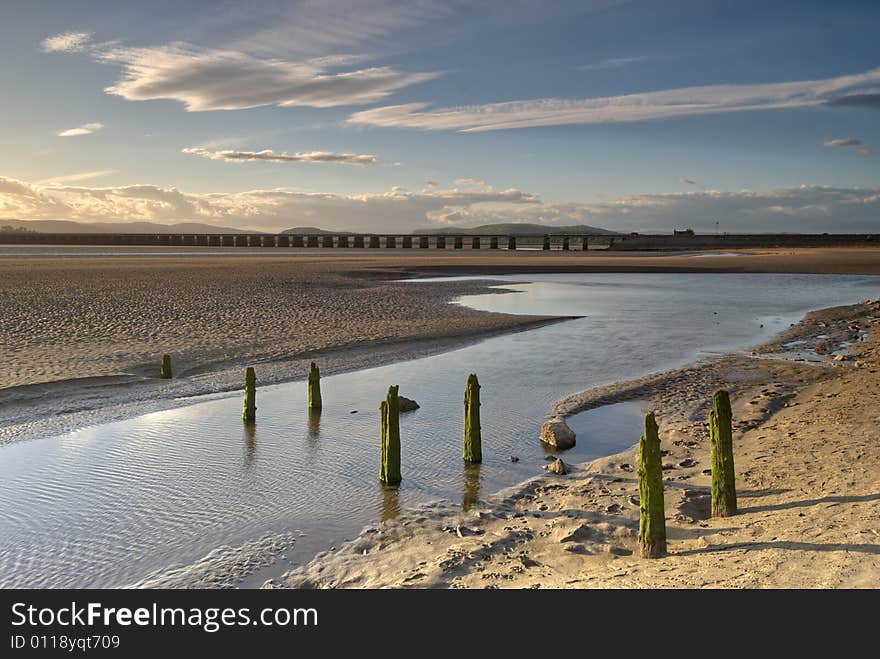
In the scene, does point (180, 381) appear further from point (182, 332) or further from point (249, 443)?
point (182, 332)

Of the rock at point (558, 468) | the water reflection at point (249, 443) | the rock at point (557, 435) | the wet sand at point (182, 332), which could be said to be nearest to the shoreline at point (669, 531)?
the rock at point (558, 468)

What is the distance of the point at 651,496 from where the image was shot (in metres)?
8.22

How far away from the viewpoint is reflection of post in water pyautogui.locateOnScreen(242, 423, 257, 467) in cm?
1321

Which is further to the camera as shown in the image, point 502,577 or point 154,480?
point 154,480

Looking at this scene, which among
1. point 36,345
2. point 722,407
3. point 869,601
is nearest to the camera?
point 869,601

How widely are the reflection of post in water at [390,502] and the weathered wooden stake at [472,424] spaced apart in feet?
5.71

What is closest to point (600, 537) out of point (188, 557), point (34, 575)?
point (188, 557)

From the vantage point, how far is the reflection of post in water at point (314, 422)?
14734mm

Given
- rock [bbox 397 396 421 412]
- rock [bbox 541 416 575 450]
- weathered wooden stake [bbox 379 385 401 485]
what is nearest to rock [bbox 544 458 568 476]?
rock [bbox 541 416 575 450]

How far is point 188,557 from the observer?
9148 mm

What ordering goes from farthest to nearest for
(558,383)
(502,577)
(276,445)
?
(558,383) → (276,445) → (502,577)

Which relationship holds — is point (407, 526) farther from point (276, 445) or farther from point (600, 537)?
point (276, 445)

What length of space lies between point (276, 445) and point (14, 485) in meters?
4.41

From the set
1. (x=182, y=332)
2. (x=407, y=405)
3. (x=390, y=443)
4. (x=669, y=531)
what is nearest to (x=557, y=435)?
(x=390, y=443)
